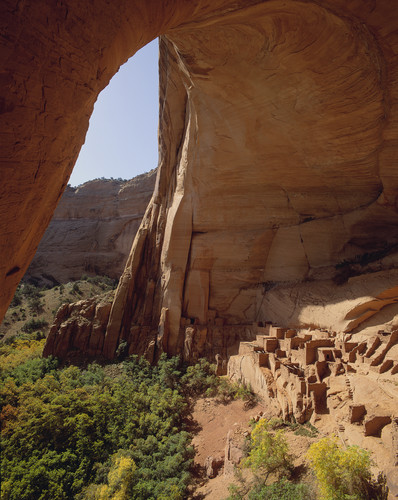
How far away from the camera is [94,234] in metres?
37.7

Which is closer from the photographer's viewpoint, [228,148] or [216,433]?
[216,433]

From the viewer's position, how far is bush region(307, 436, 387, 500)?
200 inches

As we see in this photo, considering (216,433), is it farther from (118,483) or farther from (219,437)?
(118,483)

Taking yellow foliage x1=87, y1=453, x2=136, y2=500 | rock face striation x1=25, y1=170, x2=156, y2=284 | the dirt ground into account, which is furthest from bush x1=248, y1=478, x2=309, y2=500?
rock face striation x1=25, y1=170, x2=156, y2=284

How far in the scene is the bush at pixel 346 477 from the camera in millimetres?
5078

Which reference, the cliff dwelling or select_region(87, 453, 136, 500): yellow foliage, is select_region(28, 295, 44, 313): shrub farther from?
select_region(87, 453, 136, 500): yellow foliage

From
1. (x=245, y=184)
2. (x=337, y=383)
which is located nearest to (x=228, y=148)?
(x=245, y=184)

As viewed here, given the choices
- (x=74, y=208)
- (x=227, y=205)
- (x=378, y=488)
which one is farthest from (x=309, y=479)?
(x=74, y=208)

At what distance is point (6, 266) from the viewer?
2.77 meters

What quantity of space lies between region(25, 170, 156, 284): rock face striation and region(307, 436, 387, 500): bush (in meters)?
31.9

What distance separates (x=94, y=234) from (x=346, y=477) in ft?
120

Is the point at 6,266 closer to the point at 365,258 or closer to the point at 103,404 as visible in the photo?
the point at 103,404

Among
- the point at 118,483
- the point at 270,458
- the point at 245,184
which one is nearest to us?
the point at 270,458

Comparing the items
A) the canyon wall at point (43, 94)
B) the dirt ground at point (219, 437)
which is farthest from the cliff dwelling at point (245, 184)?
the dirt ground at point (219, 437)
